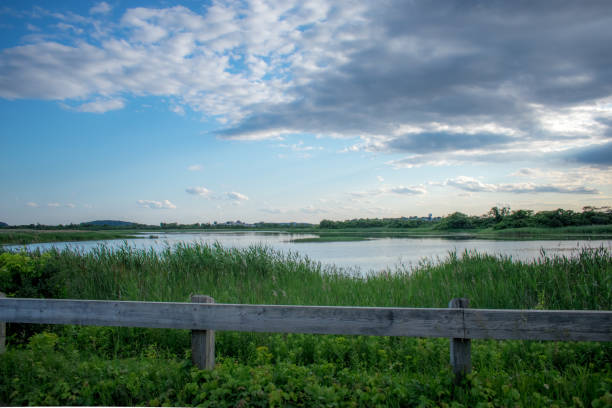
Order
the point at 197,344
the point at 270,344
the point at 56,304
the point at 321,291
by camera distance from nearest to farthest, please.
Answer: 1. the point at 197,344
2. the point at 56,304
3. the point at 270,344
4. the point at 321,291

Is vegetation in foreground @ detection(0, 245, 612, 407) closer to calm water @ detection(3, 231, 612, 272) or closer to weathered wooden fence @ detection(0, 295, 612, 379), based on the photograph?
weathered wooden fence @ detection(0, 295, 612, 379)

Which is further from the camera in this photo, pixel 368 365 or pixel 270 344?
pixel 270 344

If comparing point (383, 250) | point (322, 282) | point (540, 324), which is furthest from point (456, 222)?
point (540, 324)

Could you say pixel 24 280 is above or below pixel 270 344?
above

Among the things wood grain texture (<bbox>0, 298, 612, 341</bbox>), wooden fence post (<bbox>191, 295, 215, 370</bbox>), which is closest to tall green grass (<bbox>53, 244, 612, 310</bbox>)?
wood grain texture (<bbox>0, 298, 612, 341</bbox>)

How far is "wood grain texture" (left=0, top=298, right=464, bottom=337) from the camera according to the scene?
3.62 m

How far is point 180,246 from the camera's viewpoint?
14.0 metres

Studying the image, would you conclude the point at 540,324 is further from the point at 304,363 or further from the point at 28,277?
the point at 28,277

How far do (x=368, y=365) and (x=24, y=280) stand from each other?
5.79 m

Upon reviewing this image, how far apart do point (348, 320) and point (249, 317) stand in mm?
1029

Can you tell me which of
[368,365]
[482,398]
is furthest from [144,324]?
[482,398]

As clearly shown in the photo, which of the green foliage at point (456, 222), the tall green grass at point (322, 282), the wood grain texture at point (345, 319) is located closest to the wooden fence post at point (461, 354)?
the wood grain texture at point (345, 319)

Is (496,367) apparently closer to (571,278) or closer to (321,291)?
(321,291)

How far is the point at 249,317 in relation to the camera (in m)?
3.85
